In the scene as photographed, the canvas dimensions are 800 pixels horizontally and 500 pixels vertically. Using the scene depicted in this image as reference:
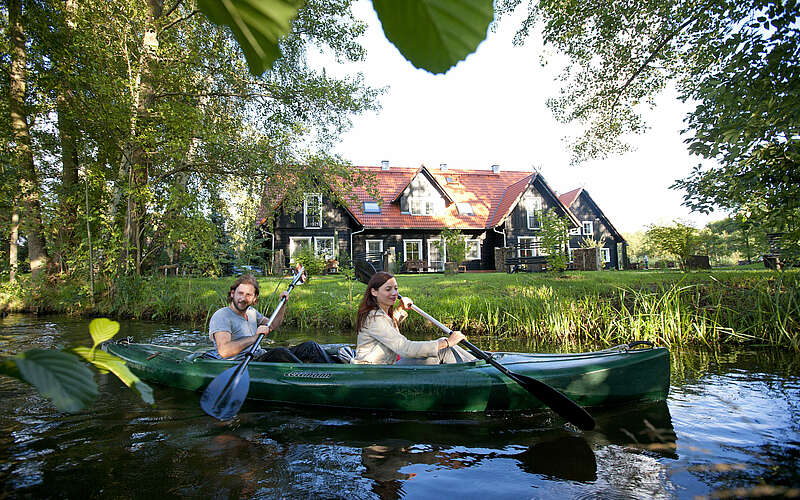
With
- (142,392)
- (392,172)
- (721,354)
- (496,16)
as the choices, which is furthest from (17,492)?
(392,172)

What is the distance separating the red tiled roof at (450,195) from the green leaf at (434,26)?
60.0 feet

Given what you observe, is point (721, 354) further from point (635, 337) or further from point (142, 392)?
point (142, 392)

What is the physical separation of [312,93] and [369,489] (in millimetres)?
10012

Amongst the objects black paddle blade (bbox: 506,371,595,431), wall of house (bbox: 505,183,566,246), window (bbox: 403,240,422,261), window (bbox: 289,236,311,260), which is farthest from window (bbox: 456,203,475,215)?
black paddle blade (bbox: 506,371,595,431)

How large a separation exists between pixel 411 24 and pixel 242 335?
521cm

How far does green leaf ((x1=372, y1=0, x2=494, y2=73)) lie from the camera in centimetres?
36

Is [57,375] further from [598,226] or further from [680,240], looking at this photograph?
[598,226]

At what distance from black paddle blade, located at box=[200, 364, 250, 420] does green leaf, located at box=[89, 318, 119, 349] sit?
10.6ft

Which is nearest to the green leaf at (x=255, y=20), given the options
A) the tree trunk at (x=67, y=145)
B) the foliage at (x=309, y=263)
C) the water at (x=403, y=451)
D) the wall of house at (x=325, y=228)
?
the water at (x=403, y=451)

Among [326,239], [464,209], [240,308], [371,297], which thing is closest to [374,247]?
[326,239]

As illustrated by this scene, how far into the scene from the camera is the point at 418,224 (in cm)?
2108

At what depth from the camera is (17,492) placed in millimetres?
2918

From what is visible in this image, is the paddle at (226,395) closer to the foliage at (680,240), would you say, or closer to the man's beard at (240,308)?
the man's beard at (240,308)

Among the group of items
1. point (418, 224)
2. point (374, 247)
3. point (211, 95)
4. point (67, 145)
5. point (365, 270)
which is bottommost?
point (365, 270)
